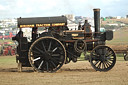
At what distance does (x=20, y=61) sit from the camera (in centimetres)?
1167

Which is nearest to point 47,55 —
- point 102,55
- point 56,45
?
point 56,45

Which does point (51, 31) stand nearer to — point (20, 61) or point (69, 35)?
point (69, 35)

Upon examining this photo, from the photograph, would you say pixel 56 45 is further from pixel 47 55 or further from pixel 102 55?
pixel 102 55

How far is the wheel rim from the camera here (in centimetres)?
1126

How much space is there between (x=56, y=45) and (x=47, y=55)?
56cm

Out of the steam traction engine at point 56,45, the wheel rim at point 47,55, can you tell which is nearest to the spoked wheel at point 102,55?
the steam traction engine at point 56,45

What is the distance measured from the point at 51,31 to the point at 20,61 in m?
1.85

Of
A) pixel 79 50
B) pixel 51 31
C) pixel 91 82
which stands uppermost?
pixel 51 31

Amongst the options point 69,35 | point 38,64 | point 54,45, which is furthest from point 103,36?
point 38,64

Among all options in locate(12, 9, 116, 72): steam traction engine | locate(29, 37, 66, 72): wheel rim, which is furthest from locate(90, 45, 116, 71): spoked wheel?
locate(29, 37, 66, 72): wheel rim

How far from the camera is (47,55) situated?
444 inches

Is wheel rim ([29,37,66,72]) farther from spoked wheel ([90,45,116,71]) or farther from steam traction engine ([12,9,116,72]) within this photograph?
spoked wheel ([90,45,116,71])

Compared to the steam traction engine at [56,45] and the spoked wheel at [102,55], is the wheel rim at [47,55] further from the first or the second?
the spoked wheel at [102,55]

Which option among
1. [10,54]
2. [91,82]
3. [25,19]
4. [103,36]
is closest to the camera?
[91,82]
